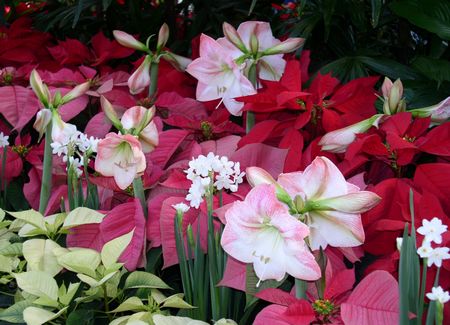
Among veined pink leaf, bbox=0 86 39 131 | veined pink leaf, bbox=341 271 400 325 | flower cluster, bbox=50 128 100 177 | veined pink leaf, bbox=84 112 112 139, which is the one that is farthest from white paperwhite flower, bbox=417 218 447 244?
veined pink leaf, bbox=0 86 39 131

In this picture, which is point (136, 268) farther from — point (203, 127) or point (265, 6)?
point (265, 6)

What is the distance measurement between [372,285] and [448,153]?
29 cm

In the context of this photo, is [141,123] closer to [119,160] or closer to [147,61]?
[119,160]

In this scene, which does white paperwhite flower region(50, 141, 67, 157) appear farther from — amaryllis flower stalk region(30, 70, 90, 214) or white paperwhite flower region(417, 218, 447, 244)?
white paperwhite flower region(417, 218, 447, 244)

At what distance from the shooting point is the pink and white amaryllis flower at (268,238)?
0.77 meters

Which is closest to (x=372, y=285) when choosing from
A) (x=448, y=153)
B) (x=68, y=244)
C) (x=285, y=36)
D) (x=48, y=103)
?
(x=448, y=153)

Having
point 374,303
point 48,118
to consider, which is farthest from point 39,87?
point 374,303

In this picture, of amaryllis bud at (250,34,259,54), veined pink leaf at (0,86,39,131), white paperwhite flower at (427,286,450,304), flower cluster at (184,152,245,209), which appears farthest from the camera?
veined pink leaf at (0,86,39,131)

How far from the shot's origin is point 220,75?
129 cm

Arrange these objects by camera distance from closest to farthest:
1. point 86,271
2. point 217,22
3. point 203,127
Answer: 1. point 86,271
2. point 203,127
3. point 217,22

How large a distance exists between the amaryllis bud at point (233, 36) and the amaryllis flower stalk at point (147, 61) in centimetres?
21

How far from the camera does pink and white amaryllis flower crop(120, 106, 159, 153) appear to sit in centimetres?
101

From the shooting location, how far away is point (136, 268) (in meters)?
1.07

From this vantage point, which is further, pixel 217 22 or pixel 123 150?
pixel 217 22
